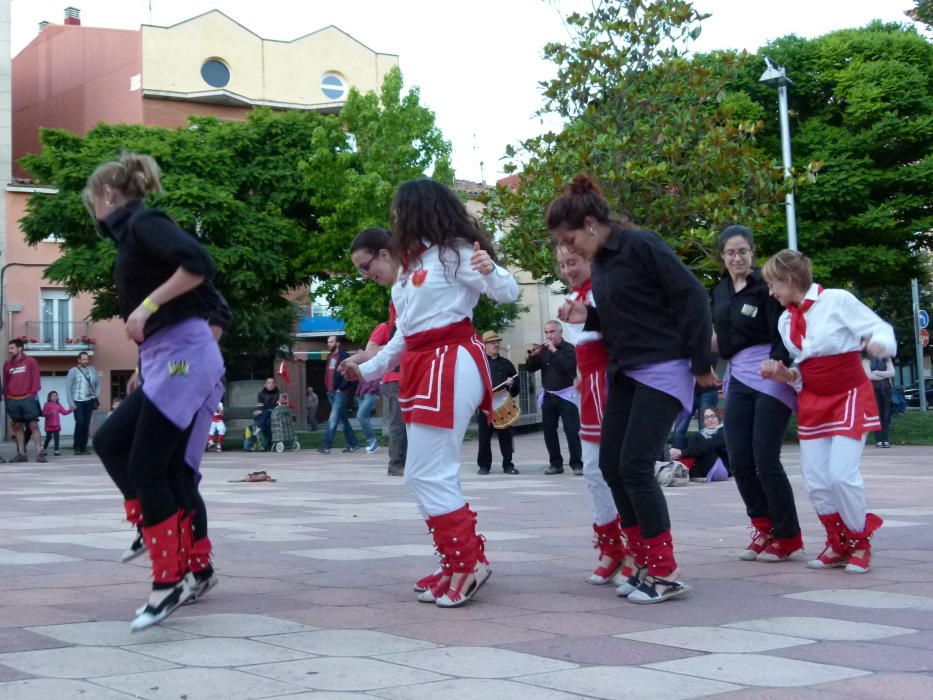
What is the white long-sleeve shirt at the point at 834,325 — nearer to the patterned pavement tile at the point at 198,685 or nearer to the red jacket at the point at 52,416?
the patterned pavement tile at the point at 198,685

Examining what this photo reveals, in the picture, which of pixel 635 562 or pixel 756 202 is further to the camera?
pixel 756 202


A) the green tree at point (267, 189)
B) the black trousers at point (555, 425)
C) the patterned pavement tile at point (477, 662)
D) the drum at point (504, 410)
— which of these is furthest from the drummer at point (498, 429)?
the green tree at point (267, 189)

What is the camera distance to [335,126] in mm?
38938

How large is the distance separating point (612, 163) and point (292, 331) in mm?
33481

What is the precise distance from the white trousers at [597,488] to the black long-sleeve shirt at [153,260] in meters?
1.95

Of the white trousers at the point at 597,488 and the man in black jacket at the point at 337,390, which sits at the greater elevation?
the man in black jacket at the point at 337,390

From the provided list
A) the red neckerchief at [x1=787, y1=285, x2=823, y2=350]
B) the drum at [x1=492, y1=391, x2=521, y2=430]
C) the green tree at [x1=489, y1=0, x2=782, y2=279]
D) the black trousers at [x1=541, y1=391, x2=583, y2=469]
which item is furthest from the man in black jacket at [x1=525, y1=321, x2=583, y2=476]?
the red neckerchief at [x1=787, y1=285, x2=823, y2=350]

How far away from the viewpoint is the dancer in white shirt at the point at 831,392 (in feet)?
21.5

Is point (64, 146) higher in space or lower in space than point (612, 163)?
higher

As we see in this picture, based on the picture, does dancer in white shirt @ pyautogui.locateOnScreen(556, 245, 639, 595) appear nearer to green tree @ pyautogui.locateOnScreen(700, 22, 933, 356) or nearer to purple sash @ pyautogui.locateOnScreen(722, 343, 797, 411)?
purple sash @ pyautogui.locateOnScreen(722, 343, 797, 411)

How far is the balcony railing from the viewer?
4928 centimetres

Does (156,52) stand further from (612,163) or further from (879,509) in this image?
(879,509)

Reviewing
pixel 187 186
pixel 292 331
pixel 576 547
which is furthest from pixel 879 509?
pixel 292 331

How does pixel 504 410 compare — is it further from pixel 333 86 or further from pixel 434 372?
pixel 333 86
